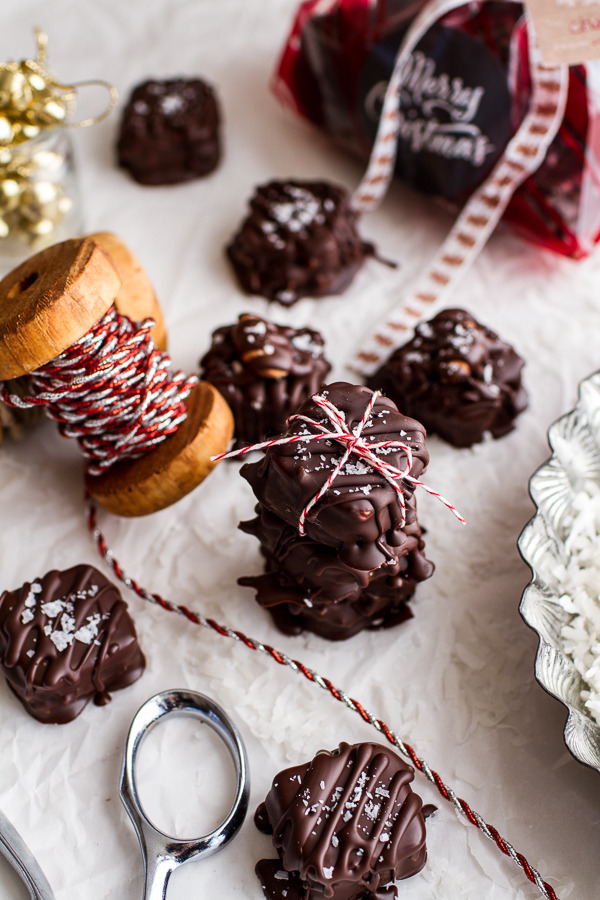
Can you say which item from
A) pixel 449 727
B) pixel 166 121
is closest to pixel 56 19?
pixel 166 121

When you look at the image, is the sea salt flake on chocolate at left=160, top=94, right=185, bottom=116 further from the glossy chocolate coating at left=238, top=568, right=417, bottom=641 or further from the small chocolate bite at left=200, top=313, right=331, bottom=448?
the glossy chocolate coating at left=238, top=568, right=417, bottom=641

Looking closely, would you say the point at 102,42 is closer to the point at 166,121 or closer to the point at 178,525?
the point at 166,121

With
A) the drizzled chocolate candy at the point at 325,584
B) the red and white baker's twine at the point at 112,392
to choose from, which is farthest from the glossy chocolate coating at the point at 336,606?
the red and white baker's twine at the point at 112,392

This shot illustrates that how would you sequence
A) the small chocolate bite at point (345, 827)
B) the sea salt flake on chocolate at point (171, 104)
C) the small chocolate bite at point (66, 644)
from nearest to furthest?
the small chocolate bite at point (345, 827) < the small chocolate bite at point (66, 644) < the sea salt flake on chocolate at point (171, 104)

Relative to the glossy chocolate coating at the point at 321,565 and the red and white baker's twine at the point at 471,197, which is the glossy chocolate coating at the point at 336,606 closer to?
the glossy chocolate coating at the point at 321,565

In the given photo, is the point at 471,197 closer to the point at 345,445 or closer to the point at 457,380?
the point at 457,380
